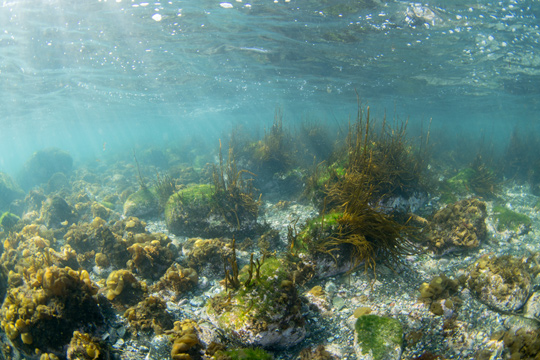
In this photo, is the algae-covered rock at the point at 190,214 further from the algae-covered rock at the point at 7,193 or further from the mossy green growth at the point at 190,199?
the algae-covered rock at the point at 7,193

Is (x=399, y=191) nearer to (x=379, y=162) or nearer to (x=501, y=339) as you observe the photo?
(x=379, y=162)

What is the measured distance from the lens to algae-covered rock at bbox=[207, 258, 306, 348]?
3475 millimetres

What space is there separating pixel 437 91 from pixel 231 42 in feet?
72.2

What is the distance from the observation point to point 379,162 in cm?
741

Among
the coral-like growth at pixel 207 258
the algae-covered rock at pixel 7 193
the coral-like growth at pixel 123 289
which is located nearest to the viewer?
the coral-like growth at pixel 123 289

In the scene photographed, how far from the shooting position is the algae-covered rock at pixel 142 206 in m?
10.5

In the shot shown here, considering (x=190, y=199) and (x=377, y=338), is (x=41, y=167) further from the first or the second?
(x=377, y=338)

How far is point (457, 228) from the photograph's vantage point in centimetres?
610

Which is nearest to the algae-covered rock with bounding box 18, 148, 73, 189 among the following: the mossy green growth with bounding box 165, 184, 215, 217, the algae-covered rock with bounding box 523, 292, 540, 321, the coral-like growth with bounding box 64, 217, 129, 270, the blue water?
the blue water

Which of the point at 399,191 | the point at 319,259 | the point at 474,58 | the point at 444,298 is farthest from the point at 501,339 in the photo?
the point at 474,58

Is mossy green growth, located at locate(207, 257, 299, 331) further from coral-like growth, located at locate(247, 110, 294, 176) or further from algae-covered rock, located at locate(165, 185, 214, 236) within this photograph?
coral-like growth, located at locate(247, 110, 294, 176)

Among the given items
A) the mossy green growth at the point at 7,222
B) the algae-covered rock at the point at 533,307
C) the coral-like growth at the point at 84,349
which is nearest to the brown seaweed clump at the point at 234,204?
the coral-like growth at the point at 84,349

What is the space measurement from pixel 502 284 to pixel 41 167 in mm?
33505

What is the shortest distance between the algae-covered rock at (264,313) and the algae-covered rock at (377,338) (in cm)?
83
